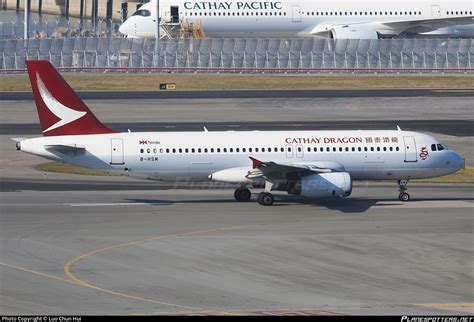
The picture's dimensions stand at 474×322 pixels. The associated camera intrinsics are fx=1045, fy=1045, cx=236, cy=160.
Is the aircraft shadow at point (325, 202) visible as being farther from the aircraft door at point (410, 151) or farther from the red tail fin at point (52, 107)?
the red tail fin at point (52, 107)

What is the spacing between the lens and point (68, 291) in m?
32.9

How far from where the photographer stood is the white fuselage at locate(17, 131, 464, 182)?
4975 centimetres

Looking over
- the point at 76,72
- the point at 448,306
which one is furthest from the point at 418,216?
the point at 76,72

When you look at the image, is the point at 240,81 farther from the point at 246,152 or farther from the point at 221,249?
the point at 221,249

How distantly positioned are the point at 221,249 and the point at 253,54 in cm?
7886

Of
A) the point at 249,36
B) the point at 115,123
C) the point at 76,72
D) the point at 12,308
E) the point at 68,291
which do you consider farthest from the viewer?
the point at 249,36

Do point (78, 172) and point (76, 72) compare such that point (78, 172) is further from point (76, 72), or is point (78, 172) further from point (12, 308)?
point (76, 72)

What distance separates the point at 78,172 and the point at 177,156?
43.8 feet

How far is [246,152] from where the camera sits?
50656mm

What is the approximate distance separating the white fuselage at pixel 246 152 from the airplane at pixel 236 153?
5cm

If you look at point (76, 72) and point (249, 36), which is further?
point (249, 36)

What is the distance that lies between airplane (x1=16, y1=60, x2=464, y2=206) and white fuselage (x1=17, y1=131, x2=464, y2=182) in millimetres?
48

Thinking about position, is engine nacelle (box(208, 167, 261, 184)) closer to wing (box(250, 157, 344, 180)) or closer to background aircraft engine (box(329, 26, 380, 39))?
wing (box(250, 157, 344, 180))

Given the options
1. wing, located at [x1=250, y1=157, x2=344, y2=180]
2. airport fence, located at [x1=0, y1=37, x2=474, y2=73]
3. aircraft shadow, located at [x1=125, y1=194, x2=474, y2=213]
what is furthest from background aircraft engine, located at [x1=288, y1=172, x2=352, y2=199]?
airport fence, located at [x1=0, y1=37, x2=474, y2=73]
